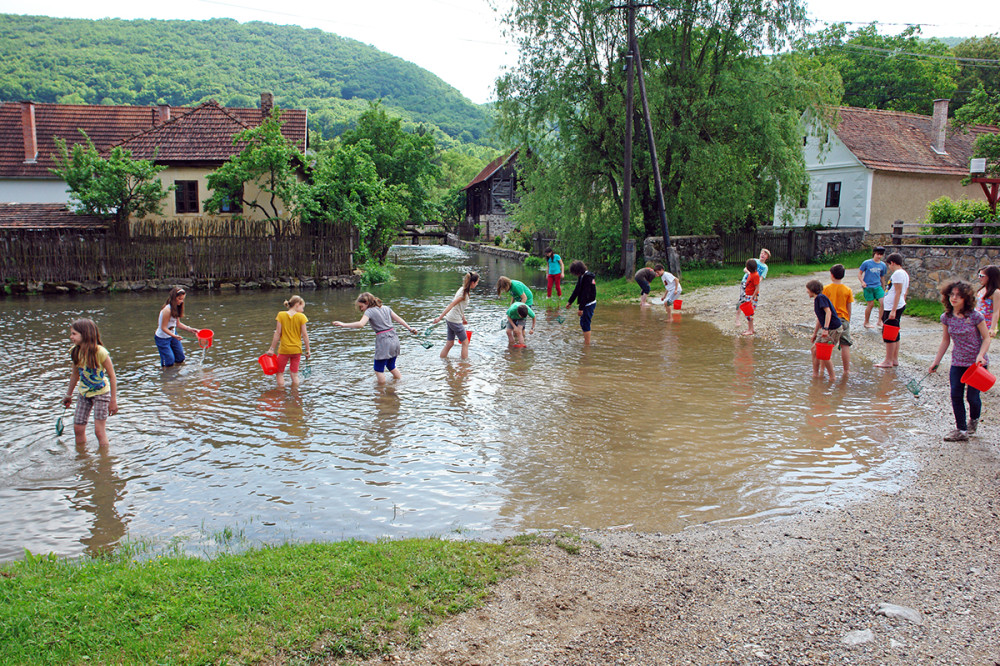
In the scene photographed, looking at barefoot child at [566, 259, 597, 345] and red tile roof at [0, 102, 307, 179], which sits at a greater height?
red tile roof at [0, 102, 307, 179]

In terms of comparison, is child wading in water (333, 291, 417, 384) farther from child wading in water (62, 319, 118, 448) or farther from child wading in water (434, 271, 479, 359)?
child wading in water (62, 319, 118, 448)

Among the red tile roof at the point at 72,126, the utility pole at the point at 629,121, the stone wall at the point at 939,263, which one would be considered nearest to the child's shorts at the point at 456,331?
the stone wall at the point at 939,263

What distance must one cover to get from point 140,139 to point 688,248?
24.5m

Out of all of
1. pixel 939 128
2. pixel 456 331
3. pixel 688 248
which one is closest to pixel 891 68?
pixel 939 128

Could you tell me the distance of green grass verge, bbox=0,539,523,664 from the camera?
3.86m

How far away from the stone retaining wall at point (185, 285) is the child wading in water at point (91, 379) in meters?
16.3

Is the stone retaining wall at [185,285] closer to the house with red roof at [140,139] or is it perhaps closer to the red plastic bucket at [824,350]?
the house with red roof at [140,139]

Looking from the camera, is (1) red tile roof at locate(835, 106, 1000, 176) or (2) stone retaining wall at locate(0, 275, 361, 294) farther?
(1) red tile roof at locate(835, 106, 1000, 176)

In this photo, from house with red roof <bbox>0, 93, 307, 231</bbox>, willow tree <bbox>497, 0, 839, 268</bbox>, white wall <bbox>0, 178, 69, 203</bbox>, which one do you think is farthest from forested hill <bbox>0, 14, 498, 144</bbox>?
willow tree <bbox>497, 0, 839, 268</bbox>

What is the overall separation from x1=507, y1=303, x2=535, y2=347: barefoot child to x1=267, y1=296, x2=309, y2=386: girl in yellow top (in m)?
4.59

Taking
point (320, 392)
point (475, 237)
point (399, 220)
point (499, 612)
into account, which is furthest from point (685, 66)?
point (475, 237)

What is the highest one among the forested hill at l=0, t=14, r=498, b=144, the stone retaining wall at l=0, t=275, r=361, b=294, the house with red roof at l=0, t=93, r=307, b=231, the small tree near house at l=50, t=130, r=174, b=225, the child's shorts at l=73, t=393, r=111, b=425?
the forested hill at l=0, t=14, r=498, b=144

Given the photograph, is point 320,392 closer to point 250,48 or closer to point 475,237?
point 475,237

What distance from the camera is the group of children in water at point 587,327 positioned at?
7.70 m
